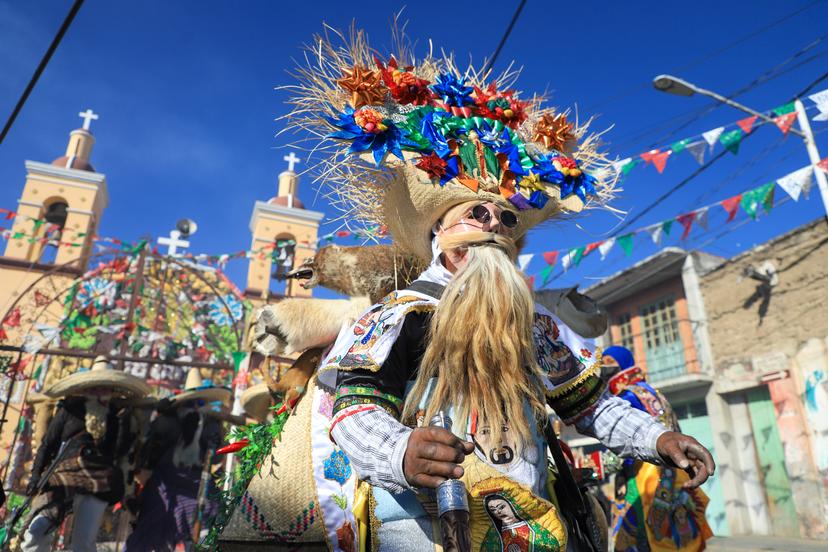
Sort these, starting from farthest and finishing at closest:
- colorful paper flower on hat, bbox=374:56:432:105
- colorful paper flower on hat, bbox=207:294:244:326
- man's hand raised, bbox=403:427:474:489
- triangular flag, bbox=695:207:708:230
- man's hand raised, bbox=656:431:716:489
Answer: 1. colorful paper flower on hat, bbox=207:294:244:326
2. triangular flag, bbox=695:207:708:230
3. colorful paper flower on hat, bbox=374:56:432:105
4. man's hand raised, bbox=656:431:716:489
5. man's hand raised, bbox=403:427:474:489

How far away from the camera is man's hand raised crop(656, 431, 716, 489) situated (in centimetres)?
160

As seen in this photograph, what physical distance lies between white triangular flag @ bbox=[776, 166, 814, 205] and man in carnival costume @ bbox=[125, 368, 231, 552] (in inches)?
291

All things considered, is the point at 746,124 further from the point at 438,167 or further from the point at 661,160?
the point at 438,167

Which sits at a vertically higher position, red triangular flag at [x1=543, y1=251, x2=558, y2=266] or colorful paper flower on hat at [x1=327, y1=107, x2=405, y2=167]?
red triangular flag at [x1=543, y1=251, x2=558, y2=266]

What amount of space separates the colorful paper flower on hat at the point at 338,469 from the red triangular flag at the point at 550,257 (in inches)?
319

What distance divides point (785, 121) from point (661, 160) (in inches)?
66.0

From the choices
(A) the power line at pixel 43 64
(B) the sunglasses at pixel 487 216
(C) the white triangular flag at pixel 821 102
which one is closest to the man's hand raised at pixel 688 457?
(B) the sunglasses at pixel 487 216

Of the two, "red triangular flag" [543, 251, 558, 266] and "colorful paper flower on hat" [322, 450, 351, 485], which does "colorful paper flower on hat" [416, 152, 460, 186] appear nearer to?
"colorful paper flower on hat" [322, 450, 351, 485]

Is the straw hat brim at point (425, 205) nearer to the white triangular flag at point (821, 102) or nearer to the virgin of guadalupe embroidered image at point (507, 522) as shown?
the virgin of guadalupe embroidered image at point (507, 522)

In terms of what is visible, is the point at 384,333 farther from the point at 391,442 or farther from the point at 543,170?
the point at 543,170

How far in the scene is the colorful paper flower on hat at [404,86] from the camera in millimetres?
2180

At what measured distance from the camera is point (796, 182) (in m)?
7.54

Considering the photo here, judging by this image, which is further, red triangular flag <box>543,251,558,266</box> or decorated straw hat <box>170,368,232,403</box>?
red triangular flag <box>543,251,558,266</box>

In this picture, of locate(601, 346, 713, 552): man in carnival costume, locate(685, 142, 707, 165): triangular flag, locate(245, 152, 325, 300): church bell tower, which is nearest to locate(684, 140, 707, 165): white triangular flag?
locate(685, 142, 707, 165): triangular flag
